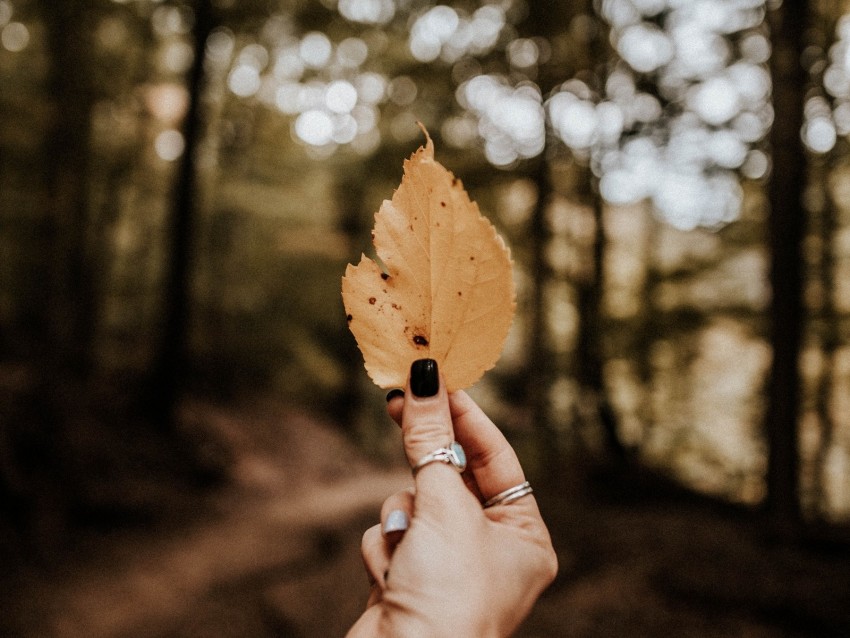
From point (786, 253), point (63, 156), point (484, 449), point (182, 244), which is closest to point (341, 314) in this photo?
point (182, 244)

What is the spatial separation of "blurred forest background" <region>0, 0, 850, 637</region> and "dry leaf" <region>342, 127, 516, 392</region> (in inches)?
191

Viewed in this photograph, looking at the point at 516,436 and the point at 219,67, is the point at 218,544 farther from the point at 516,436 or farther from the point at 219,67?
the point at 219,67

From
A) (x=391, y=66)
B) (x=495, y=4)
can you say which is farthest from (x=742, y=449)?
(x=391, y=66)

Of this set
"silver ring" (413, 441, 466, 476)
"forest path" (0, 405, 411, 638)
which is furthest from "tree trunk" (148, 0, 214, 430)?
"silver ring" (413, 441, 466, 476)

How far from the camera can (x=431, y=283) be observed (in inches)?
35.5

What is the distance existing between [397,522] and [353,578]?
6054 millimetres

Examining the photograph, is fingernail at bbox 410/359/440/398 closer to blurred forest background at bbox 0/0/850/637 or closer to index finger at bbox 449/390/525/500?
index finger at bbox 449/390/525/500

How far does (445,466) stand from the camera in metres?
1.12

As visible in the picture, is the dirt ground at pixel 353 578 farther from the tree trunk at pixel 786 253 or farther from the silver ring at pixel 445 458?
the silver ring at pixel 445 458

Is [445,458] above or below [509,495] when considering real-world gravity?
above

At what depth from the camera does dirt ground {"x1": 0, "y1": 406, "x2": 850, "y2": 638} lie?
15.6 feet

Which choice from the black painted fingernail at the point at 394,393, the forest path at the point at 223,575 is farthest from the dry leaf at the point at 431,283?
the forest path at the point at 223,575

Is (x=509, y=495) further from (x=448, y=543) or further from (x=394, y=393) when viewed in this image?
(x=394, y=393)

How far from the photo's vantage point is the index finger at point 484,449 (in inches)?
48.0
